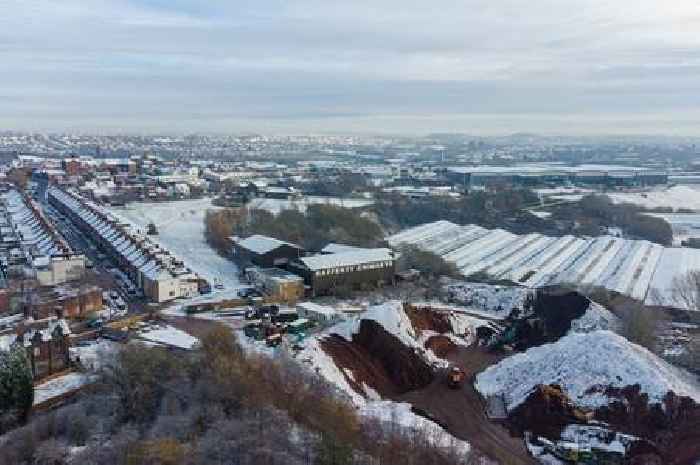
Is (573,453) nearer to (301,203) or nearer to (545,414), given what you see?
(545,414)

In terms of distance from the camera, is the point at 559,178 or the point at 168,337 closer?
the point at 168,337

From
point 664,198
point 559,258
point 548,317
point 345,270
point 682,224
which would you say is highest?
point 345,270

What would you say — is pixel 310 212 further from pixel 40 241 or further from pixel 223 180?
pixel 223 180

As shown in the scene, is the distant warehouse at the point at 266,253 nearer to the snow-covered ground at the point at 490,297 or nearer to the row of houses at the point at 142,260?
the row of houses at the point at 142,260

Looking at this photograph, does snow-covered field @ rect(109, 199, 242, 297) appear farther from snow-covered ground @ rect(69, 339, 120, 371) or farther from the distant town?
snow-covered ground @ rect(69, 339, 120, 371)

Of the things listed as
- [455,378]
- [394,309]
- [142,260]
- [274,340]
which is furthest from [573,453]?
[142,260]

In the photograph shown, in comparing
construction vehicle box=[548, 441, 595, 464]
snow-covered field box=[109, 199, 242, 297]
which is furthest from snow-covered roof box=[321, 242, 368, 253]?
construction vehicle box=[548, 441, 595, 464]

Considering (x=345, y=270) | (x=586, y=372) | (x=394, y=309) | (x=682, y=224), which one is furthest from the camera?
(x=682, y=224)
